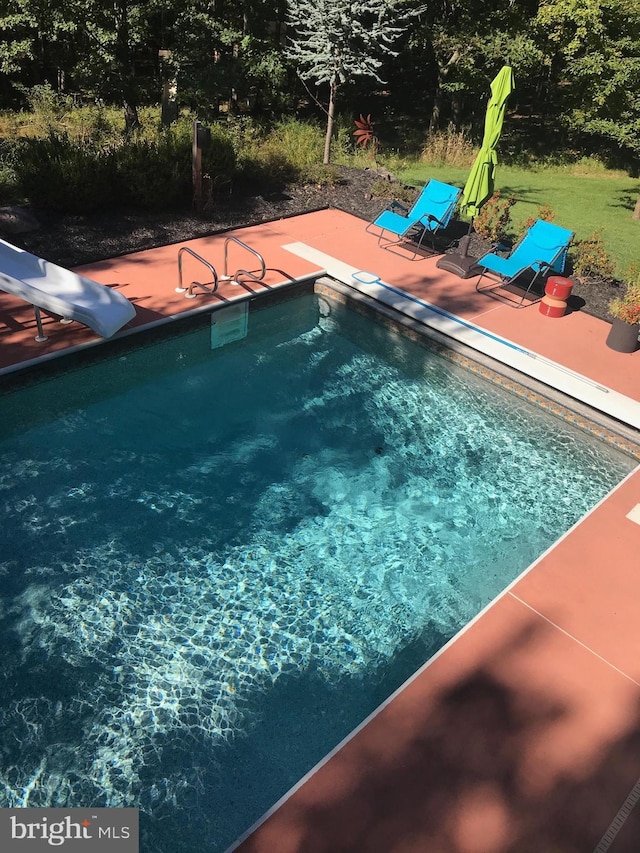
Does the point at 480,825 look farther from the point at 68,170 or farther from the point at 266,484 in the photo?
the point at 68,170

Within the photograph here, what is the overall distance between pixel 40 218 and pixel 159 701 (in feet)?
30.9

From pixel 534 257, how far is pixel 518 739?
8.06 metres

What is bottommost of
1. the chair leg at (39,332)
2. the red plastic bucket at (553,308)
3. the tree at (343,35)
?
the chair leg at (39,332)

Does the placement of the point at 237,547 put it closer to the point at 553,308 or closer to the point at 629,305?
the point at 553,308

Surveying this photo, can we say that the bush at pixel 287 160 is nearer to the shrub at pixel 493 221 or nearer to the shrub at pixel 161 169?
the shrub at pixel 161 169

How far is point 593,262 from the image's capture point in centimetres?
1095

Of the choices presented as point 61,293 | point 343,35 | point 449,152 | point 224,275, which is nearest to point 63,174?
point 224,275

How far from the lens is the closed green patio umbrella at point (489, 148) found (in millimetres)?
9469

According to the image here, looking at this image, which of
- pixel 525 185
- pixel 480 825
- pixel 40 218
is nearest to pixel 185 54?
pixel 40 218

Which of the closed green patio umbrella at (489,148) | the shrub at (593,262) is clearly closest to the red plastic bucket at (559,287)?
the shrub at (593,262)

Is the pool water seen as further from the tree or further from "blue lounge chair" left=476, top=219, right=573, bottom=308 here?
the tree

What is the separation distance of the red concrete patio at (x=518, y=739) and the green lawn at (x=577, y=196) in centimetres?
763

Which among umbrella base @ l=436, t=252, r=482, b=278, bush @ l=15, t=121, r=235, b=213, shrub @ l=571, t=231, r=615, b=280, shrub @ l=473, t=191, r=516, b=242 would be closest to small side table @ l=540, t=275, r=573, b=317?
shrub @ l=571, t=231, r=615, b=280

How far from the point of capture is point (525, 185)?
16.5m
